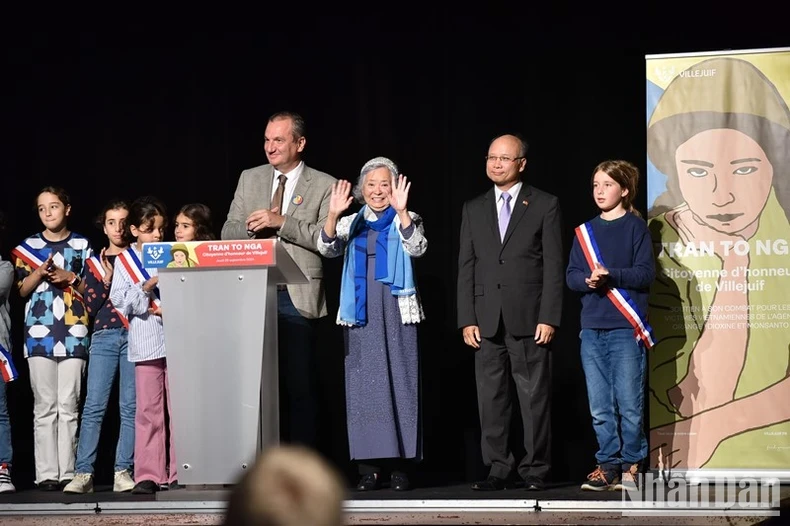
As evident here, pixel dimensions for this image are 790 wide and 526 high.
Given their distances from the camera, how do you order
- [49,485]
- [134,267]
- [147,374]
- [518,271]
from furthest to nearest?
[49,485]
[134,267]
[147,374]
[518,271]

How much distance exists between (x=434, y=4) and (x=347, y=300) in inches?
75.3

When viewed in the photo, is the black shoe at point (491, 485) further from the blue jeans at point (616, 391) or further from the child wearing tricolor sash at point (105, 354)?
→ the child wearing tricolor sash at point (105, 354)

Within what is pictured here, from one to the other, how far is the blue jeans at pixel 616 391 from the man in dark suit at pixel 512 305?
0.21 metres

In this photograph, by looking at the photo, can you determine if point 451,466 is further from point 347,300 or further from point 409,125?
point 409,125

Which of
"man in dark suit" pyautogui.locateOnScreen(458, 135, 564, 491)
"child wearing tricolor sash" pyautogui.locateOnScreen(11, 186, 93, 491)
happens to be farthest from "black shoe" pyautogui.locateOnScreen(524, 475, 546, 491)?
"child wearing tricolor sash" pyautogui.locateOnScreen(11, 186, 93, 491)

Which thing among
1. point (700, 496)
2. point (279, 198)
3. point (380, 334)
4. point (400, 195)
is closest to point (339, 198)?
point (400, 195)

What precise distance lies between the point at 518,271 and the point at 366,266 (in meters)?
0.68

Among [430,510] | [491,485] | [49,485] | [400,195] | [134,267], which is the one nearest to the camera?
[430,510]

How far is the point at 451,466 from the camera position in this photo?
19.1 feet

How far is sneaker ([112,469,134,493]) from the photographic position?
501 centimetres

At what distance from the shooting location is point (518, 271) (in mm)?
4859

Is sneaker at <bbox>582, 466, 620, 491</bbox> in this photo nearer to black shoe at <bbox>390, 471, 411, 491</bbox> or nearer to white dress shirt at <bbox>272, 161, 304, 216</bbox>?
black shoe at <bbox>390, 471, 411, 491</bbox>

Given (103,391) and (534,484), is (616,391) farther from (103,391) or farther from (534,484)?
(103,391)

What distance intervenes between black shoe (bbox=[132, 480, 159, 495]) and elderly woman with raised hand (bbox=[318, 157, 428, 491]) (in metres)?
0.91
